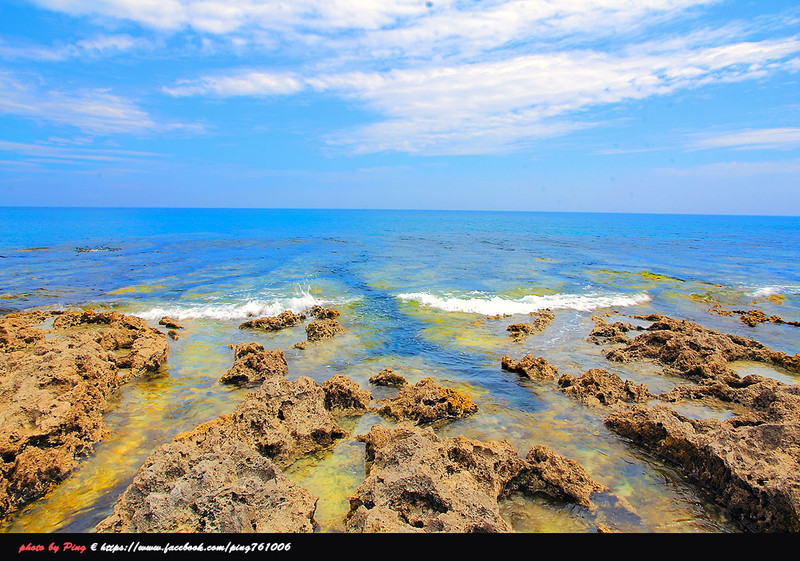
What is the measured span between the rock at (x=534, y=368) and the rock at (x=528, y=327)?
11.1ft

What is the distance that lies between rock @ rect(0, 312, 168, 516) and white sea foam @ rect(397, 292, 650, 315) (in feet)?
44.3

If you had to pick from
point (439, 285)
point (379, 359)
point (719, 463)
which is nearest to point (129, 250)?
point (439, 285)

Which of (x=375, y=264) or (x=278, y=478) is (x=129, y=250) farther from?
(x=278, y=478)

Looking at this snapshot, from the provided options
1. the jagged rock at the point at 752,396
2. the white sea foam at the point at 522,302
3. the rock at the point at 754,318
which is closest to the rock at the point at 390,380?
the jagged rock at the point at 752,396

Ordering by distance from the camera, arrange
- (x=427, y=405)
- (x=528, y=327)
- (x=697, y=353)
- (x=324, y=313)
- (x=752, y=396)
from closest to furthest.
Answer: (x=427, y=405) < (x=752, y=396) < (x=697, y=353) < (x=528, y=327) < (x=324, y=313)

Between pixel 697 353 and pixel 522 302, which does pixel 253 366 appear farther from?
pixel 522 302

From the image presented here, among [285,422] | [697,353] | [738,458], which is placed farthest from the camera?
[697,353]

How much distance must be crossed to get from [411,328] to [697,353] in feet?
33.4

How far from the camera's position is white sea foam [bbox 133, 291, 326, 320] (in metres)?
19.1

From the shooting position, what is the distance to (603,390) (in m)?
10.7

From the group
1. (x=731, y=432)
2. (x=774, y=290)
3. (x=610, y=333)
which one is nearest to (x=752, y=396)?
(x=731, y=432)

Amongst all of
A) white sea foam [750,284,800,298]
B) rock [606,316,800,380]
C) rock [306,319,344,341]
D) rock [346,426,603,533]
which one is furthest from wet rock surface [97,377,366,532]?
white sea foam [750,284,800,298]

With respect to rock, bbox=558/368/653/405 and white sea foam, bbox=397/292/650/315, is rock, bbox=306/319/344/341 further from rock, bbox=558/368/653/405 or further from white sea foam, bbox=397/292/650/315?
rock, bbox=558/368/653/405

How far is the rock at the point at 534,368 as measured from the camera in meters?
12.0
